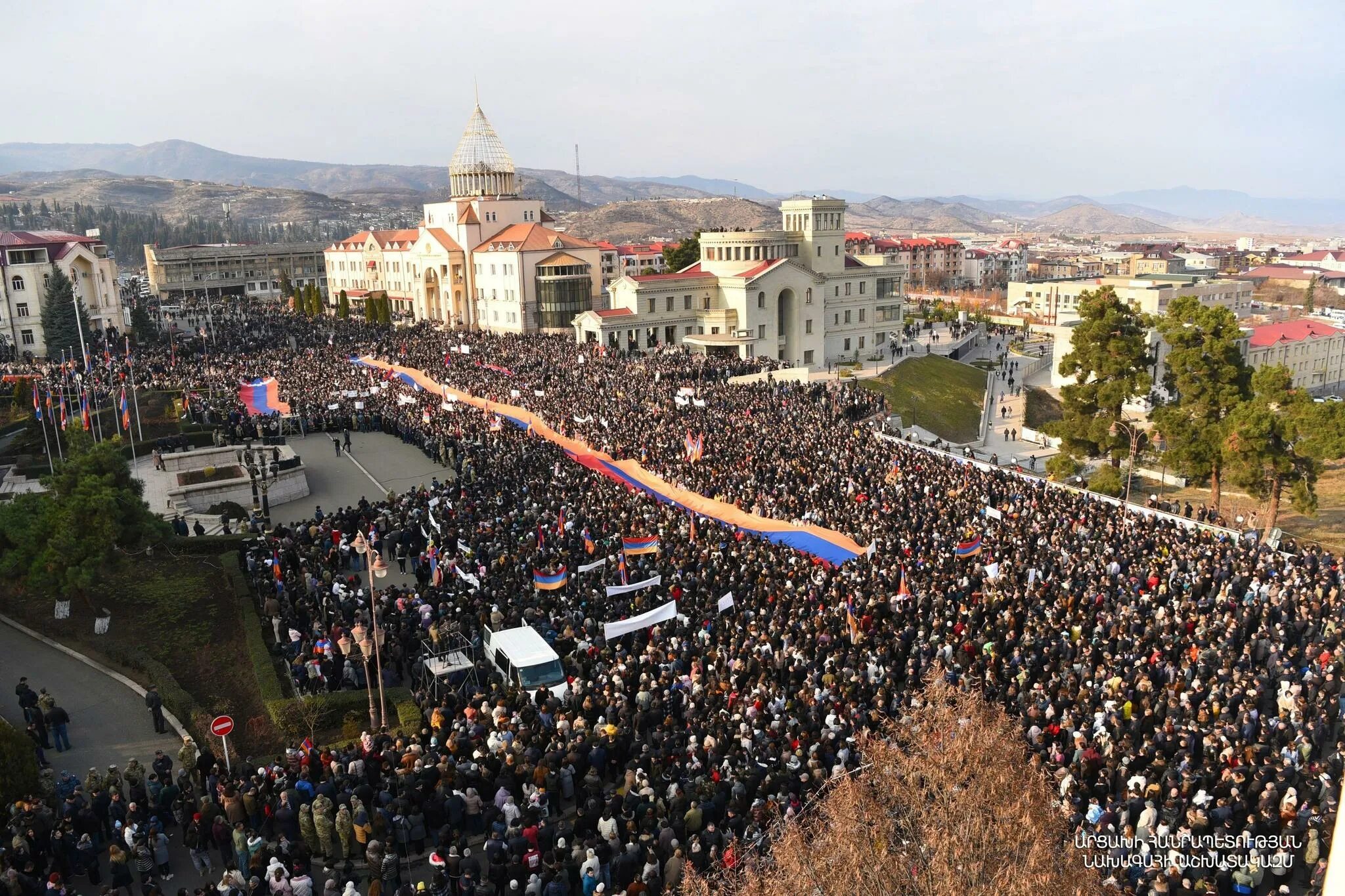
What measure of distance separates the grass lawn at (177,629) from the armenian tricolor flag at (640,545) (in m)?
7.49

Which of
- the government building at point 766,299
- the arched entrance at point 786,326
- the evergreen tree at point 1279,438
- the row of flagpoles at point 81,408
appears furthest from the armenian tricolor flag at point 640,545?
the arched entrance at point 786,326

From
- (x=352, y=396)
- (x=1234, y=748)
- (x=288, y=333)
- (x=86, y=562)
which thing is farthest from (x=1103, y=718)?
(x=288, y=333)

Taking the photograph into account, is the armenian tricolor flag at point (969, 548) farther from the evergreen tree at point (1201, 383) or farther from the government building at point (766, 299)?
the government building at point (766, 299)

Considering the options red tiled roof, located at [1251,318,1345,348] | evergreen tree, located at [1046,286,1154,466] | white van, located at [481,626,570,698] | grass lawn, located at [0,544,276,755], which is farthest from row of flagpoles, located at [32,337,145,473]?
red tiled roof, located at [1251,318,1345,348]

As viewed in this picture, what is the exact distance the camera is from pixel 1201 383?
2827cm

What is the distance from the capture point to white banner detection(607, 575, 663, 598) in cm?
1777

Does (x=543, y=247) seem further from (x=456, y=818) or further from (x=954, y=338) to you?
(x=456, y=818)

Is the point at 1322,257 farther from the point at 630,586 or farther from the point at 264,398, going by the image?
the point at 630,586

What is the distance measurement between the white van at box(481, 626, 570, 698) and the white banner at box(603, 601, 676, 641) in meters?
1.00

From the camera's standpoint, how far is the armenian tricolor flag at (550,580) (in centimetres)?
1795

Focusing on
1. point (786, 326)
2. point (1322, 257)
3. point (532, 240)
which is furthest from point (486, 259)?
point (1322, 257)

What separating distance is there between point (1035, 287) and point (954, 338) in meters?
34.7

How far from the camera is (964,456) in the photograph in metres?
31.0

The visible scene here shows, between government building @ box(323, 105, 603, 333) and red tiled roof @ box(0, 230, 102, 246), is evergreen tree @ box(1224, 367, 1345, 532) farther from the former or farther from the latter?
red tiled roof @ box(0, 230, 102, 246)
